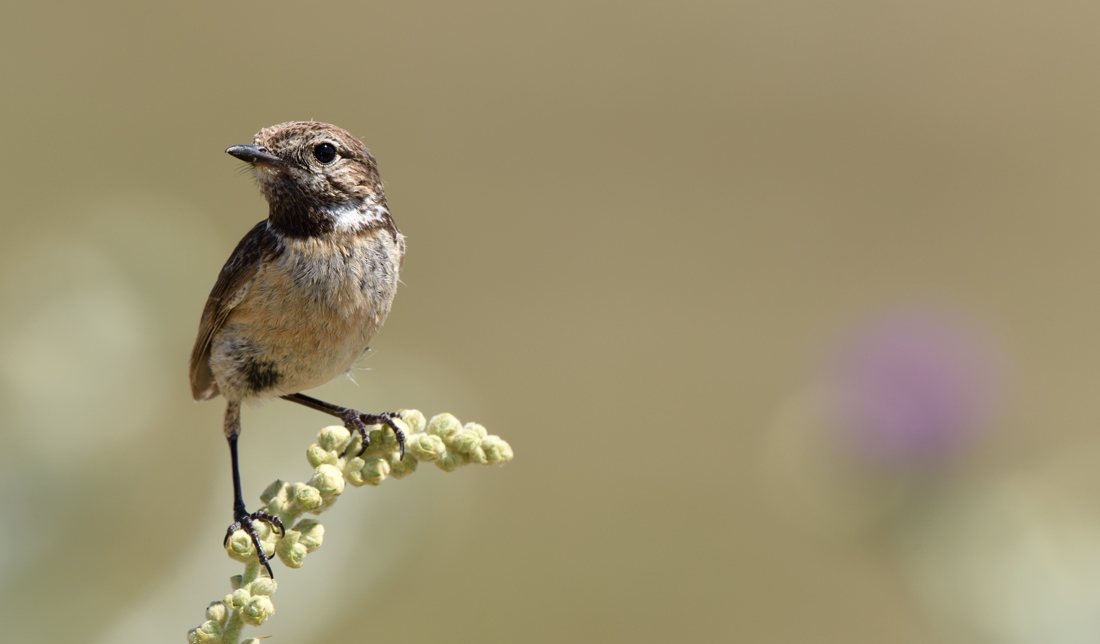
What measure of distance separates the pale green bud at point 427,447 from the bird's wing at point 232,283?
1335 millimetres

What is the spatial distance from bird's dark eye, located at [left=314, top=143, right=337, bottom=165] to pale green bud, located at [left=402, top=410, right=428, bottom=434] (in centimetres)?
118

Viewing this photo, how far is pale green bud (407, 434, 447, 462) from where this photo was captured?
2.21 meters

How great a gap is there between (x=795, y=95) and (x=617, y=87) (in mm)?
3010

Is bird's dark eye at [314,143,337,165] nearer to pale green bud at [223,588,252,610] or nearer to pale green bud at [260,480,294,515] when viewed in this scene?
pale green bud at [260,480,294,515]

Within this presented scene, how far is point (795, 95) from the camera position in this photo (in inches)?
731

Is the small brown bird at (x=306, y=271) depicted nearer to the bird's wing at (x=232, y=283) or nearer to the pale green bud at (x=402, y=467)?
the bird's wing at (x=232, y=283)

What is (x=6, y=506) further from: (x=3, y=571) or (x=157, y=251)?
(x=157, y=251)

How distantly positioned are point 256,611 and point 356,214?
1.89 metres

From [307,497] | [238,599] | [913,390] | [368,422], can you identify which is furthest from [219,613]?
[913,390]

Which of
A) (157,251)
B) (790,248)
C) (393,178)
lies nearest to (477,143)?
(393,178)

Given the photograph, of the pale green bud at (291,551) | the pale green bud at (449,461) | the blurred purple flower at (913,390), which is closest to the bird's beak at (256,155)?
the pale green bud at (449,461)

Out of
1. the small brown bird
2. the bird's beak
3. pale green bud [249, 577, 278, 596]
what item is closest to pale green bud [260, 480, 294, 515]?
pale green bud [249, 577, 278, 596]

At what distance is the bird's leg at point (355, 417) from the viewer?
2.65 metres

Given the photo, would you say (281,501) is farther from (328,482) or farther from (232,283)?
(232,283)
